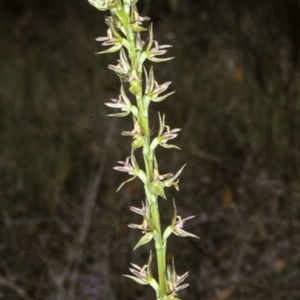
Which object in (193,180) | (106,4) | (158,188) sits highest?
(106,4)

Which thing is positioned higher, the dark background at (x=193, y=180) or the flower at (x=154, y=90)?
the flower at (x=154, y=90)

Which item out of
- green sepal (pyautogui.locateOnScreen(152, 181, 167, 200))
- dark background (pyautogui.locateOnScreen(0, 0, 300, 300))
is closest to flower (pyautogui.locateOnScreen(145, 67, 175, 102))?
green sepal (pyautogui.locateOnScreen(152, 181, 167, 200))

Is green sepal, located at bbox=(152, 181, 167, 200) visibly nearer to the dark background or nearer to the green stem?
the green stem

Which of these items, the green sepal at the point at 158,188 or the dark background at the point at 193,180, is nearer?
the green sepal at the point at 158,188

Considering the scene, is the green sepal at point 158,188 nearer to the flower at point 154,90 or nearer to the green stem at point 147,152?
the green stem at point 147,152

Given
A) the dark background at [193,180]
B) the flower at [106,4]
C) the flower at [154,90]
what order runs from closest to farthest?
the flower at [106,4]
the flower at [154,90]
the dark background at [193,180]

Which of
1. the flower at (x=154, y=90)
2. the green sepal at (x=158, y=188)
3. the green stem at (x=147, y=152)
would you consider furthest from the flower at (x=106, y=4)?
the green sepal at (x=158, y=188)

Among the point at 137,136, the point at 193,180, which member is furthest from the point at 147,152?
the point at 193,180

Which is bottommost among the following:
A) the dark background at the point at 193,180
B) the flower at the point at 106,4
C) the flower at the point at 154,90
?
the dark background at the point at 193,180

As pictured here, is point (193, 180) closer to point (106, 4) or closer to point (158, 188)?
point (158, 188)
